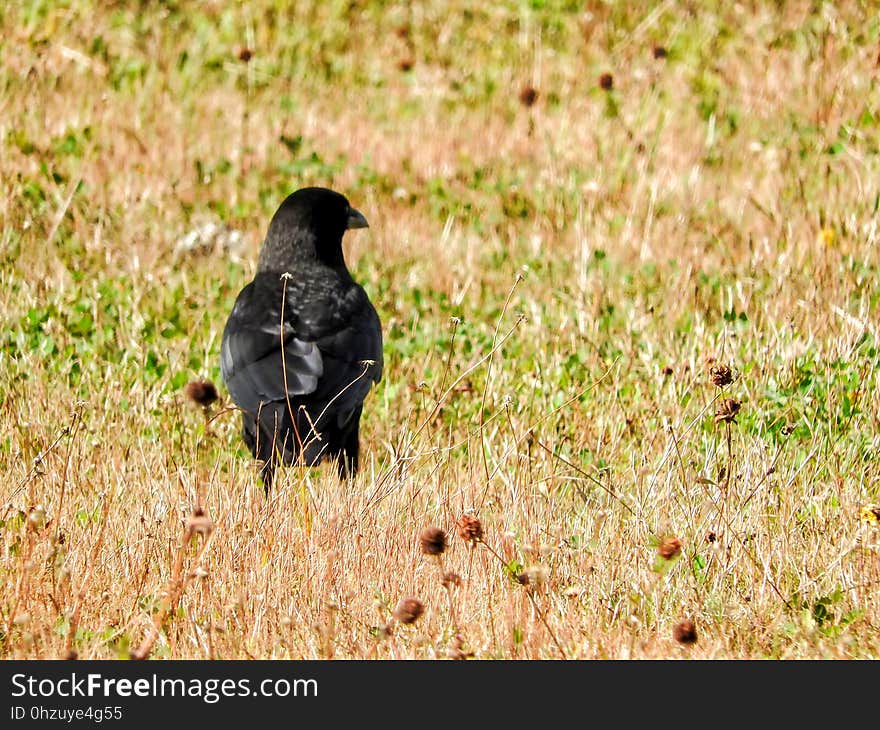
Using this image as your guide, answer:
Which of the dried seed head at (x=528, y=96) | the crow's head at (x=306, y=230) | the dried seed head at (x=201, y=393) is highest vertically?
the dried seed head at (x=528, y=96)

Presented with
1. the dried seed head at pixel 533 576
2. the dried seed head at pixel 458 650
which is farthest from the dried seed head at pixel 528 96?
the dried seed head at pixel 458 650

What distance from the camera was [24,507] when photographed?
4609 mm

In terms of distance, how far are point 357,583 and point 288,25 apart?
26.3ft

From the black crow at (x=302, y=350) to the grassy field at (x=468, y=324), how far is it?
216 mm

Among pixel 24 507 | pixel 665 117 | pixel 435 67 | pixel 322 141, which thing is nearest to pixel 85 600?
pixel 24 507

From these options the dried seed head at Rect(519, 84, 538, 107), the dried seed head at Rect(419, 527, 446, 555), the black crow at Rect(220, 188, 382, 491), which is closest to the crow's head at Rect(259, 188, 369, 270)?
the black crow at Rect(220, 188, 382, 491)

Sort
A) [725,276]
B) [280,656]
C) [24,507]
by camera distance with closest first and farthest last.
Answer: [280,656], [24,507], [725,276]

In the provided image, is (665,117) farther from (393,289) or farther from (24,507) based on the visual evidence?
(24,507)

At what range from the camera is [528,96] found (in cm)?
988

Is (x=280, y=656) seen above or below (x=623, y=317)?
below

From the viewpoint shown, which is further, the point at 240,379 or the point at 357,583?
the point at 240,379

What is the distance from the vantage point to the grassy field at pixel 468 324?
402 cm

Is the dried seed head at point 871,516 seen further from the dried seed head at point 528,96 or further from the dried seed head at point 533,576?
the dried seed head at point 528,96

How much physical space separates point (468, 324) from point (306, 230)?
133cm
